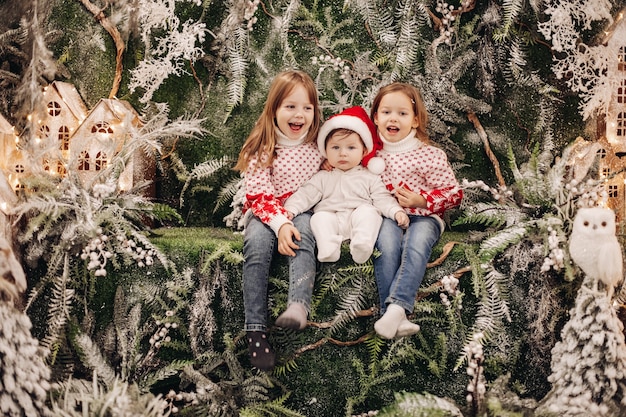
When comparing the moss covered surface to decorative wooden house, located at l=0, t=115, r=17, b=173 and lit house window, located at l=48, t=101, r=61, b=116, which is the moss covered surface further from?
lit house window, located at l=48, t=101, r=61, b=116

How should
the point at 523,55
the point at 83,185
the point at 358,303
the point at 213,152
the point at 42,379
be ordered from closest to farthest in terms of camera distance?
the point at 42,379
the point at 358,303
the point at 83,185
the point at 523,55
the point at 213,152

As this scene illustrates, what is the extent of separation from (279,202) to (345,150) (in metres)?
0.44

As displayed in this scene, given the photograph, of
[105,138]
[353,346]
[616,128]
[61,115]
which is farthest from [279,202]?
[616,128]

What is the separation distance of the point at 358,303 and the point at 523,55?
1830mm

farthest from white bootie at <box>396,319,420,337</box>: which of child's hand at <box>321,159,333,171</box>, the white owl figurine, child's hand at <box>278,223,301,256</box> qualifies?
child's hand at <box>321,159,333,171</box>

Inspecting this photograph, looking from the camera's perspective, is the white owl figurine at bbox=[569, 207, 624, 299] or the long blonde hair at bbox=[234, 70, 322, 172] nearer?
the white owl figurine at bbox=[569, 207, 624, 299]

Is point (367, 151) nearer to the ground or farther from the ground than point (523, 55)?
nearer to the ground

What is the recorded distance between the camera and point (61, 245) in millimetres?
3193

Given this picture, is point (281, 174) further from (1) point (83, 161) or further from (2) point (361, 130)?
(1) point (83, 161)

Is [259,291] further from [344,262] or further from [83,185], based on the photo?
[83,185]

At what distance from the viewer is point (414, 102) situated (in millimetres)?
3387

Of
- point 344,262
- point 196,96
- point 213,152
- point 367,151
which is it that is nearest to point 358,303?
point 344,262

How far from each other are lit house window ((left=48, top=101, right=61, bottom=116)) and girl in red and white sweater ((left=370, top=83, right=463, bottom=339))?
1886 millimetres

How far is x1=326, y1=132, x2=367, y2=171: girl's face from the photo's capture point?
3.31 m
